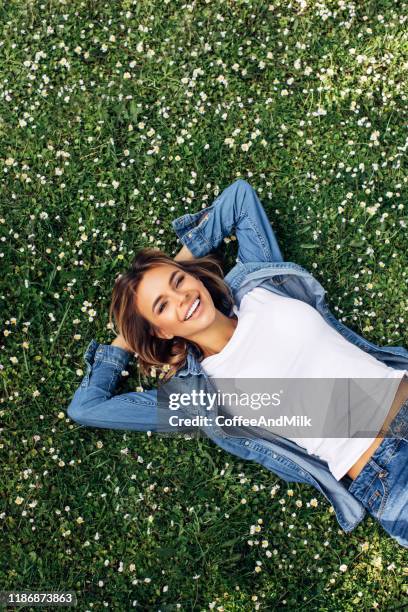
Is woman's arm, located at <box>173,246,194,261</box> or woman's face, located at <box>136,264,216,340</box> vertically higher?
woman's arm, located at <box>173,246,194,261</box>

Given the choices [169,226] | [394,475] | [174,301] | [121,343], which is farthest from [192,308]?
[394,475]

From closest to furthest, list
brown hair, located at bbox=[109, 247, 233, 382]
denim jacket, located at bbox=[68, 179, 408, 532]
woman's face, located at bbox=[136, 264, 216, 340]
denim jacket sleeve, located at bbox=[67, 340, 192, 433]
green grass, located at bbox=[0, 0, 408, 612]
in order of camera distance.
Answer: woman's face, located at bbox=[136, 264, 216, 340] → brown hair, located at bbox=[109, 247, 233, 382] → denim jacket, located at bbox=[68, 179, 408, 532] → denim jacket sleeve, located at bbox=[67, 340, 192, 433] → green grass, located at bbox=[0, 0, 408, 612]

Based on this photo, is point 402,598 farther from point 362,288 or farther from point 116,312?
point 116,312

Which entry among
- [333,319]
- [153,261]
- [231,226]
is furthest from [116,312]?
[333,319]

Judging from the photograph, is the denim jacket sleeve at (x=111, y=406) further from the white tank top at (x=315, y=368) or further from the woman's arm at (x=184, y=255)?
the woman's arm at (x=184, y=255)

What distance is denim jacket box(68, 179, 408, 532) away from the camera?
512cm

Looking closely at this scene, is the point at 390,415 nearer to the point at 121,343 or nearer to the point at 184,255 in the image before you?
the point at 184,255

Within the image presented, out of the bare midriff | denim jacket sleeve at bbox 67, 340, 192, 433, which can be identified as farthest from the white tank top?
denim jacket sleeve at bbox 67, 340, 192, 433

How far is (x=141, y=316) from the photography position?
16.1ft

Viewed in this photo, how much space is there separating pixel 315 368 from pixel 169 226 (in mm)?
2127

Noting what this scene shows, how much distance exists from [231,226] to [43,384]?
2253mm

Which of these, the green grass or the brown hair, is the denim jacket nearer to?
the brown hair

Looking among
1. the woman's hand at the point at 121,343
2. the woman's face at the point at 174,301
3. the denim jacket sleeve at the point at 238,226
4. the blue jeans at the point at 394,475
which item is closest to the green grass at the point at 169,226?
the woman's hand at the point at 121,343

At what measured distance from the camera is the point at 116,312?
506cm
